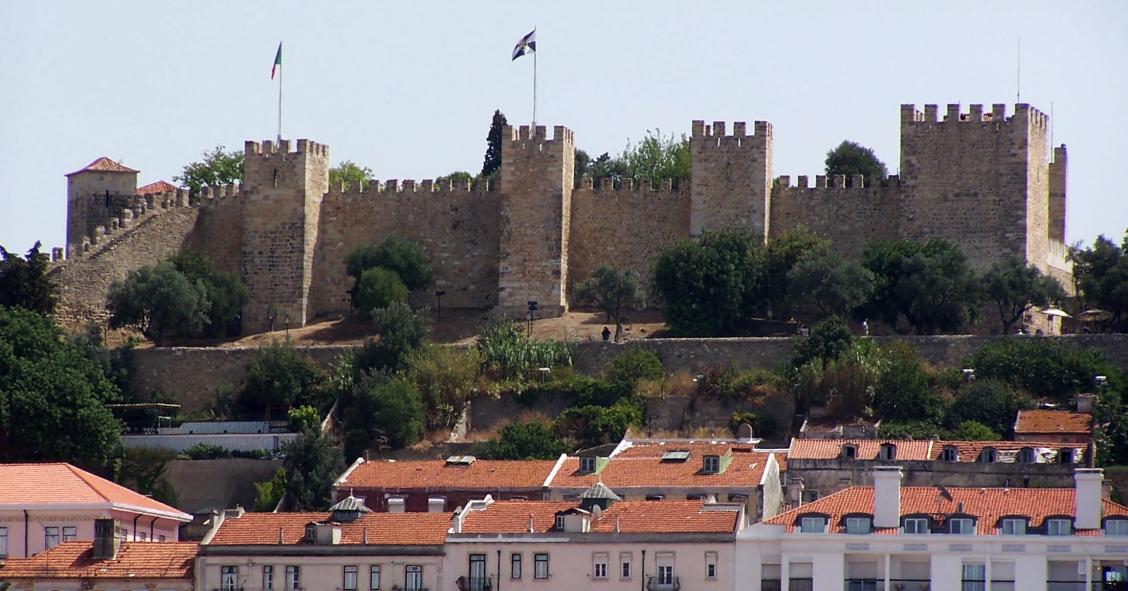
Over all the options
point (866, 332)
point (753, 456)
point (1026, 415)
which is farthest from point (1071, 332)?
point (753, 456)

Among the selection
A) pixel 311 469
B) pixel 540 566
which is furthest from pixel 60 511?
pixel 540 566

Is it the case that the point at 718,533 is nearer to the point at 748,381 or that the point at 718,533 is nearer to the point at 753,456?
the point at 753,456

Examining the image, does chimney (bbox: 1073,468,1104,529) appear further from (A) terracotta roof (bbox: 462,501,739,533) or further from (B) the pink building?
(B) the pink building

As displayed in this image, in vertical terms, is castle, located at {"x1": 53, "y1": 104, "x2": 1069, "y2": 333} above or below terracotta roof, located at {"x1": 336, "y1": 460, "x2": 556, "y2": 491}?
above

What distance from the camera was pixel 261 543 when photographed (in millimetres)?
48125

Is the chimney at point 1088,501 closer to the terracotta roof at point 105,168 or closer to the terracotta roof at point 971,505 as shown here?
the terracotta roof at point 971,505

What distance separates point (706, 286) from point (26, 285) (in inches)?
612

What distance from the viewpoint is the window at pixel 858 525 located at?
46031 millimetres

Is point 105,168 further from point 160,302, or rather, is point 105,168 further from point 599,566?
point 599,566

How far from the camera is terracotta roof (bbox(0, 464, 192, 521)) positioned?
52.4 metres

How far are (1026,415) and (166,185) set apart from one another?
30657 millimetres

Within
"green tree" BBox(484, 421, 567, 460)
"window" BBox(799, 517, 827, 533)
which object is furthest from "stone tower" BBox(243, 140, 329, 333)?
"window" BBox(799, 517, 827, 533)

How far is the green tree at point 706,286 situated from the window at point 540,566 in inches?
848

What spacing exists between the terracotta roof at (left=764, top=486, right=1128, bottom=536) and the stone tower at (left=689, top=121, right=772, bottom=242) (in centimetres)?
2361
